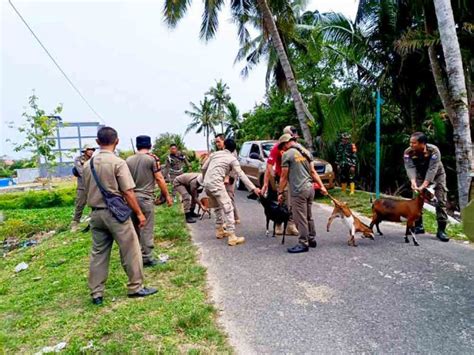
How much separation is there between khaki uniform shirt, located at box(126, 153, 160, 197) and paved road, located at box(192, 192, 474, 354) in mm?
1410

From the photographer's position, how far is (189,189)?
8.30 metres

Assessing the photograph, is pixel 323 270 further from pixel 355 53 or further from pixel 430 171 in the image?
pixel 355 53

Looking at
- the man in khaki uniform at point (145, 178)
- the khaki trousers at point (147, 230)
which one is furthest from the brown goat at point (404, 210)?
the khaki trousers at point (147, 230)

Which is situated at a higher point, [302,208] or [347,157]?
[347,157]

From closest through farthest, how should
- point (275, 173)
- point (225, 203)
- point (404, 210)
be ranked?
point (404, 210), point (225, 203), point (275, 173)

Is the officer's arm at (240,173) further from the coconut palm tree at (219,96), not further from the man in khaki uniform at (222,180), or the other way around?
the coconut palm tree at (219,96)

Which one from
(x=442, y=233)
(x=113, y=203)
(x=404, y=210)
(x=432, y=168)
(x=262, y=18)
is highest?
(x=262, y=18)

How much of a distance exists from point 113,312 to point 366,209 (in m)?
6.88

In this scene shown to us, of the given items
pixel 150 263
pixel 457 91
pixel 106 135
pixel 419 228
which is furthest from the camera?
pixel 457 91

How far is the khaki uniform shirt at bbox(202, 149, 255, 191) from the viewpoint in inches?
242

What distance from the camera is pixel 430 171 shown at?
575cm

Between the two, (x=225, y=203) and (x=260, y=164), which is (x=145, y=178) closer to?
(x=225, y=203)

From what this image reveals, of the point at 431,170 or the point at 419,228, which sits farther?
the point at 419,228

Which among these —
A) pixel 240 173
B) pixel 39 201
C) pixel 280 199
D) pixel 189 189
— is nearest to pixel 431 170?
pixel 280 199
